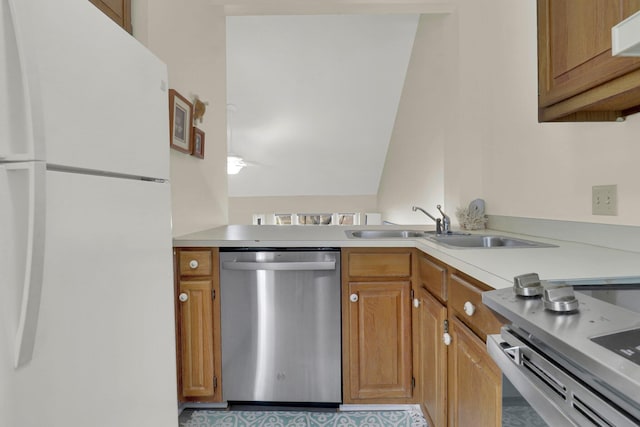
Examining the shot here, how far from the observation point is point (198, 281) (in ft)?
6.10

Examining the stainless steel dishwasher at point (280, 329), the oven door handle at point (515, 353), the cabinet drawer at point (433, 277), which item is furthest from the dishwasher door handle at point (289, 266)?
the oven door handle at point (515, 353)

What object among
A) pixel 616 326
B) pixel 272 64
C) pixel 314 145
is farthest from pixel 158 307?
pixel 314 145

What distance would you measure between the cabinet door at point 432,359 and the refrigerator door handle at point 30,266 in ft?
4.13

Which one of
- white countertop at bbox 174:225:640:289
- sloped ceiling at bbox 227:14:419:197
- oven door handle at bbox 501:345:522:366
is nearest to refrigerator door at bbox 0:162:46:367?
oven door handle at bbox 501:345:522:366

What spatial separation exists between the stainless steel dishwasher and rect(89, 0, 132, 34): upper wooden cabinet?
1167 millimetres

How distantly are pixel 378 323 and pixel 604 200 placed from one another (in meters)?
1.10

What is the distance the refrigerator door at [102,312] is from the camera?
28.6 inches

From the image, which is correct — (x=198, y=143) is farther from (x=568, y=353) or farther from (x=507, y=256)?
(x=568, y=353)

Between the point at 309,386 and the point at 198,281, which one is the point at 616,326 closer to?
the point at 309,386

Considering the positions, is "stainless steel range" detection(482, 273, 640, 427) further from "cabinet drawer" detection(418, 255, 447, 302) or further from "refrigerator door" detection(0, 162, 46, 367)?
"refrigerator door" detection(0, 162, 46, 367)

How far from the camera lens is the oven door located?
45 cm

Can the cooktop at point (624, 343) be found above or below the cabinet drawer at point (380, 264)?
above

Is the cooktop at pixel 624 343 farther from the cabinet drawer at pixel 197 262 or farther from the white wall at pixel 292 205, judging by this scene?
the white wall at pixel 292 205

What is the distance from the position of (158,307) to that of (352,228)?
4.42 feet
